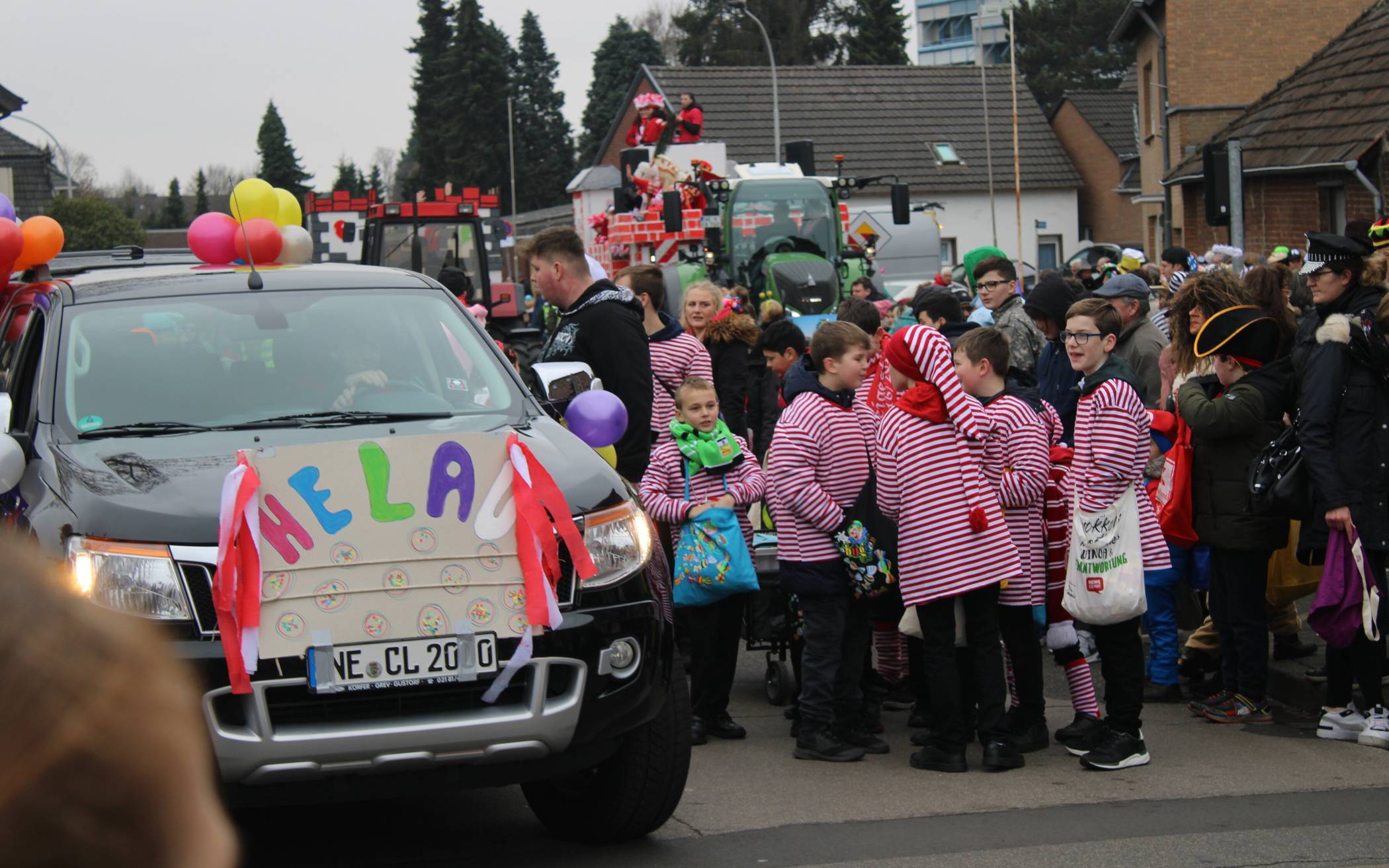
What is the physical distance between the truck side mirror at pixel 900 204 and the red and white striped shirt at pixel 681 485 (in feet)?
51.4

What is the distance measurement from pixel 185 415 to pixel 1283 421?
482 cm

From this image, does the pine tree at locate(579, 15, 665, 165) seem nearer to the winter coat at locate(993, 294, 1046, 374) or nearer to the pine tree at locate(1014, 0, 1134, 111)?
the pine tree at locate(1014, 0, 1134, 111)

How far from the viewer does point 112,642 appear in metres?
1.13

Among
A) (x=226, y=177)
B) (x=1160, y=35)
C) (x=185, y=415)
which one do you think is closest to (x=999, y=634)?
(x=185, y=415)

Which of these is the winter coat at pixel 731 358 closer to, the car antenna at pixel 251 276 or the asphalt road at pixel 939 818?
the asphalt road at pixel 939 818

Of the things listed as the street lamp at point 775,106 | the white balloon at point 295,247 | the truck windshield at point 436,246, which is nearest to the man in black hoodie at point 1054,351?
the white balloon at point 295,247

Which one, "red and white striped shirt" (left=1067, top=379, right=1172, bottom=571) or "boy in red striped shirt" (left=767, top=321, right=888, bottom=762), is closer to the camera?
"red and white striped shirt" (left=1067, top=379, right=1172, bottom=571)

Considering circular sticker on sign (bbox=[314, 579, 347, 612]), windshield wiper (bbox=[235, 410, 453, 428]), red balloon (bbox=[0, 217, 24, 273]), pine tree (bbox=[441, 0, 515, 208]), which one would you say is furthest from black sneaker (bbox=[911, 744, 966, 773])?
pine tree (bbox=[441, 0, 515, 208])

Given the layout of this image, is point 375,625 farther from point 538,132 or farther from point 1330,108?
point 538,132

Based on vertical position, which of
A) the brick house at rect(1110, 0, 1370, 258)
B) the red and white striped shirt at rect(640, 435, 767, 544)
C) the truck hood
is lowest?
the red and white striped shirt at rect(640, 435, 767, 544)

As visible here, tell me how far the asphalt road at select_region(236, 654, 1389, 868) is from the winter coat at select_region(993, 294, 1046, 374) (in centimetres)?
268

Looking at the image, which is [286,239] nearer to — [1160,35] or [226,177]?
[1160,35]

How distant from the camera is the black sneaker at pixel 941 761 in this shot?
20.9 ft

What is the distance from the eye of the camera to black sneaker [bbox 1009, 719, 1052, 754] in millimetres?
6746
